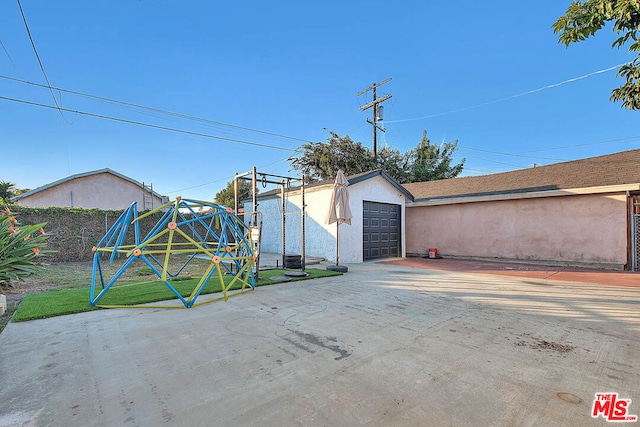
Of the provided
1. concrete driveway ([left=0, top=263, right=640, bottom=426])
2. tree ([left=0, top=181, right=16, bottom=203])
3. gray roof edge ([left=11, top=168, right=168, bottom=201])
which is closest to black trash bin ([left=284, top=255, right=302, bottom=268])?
concrete driveway ([left=0, top=263, right=640, bottom=426])

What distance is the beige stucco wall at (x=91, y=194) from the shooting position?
17.5 metres

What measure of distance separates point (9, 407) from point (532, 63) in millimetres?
19257

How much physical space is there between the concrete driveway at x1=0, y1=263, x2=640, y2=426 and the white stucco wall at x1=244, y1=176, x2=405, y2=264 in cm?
693

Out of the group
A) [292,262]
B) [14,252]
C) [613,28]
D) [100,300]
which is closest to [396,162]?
[292,262]

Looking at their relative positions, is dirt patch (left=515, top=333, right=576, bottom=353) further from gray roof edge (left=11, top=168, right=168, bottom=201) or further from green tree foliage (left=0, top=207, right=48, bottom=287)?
gray roof edge (left=11, top=168, right=168, bottom=201)

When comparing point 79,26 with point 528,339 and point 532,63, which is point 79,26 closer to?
point 528,339

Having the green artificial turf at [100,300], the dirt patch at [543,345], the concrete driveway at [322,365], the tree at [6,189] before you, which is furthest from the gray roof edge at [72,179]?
the dirt patch at [543,345]

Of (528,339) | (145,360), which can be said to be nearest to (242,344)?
(145,360)

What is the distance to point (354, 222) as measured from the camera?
→ 482 inches

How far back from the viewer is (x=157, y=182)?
80.8ft

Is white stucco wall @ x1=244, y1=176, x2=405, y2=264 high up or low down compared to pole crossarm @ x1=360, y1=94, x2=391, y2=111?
down

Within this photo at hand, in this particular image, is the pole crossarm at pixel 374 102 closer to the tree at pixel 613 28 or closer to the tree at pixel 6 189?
the tree at pixel 613 28

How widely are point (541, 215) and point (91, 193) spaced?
1033 inches

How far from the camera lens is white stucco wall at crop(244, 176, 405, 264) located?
11953 millimetres
